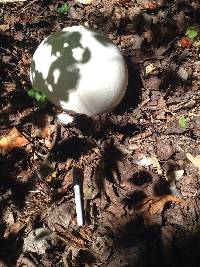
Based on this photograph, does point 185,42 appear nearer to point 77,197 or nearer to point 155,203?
point 155,203

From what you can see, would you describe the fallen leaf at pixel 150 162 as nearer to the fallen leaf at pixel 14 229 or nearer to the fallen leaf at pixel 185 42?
the fallen leaf at pixel 14 229

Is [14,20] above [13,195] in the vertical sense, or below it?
above

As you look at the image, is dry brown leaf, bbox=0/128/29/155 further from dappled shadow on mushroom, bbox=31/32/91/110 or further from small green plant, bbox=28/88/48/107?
dappled shadow on mushroom, bbox=31/32/91/110

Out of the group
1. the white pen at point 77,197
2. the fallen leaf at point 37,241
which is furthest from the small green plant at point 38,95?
the fallen leaf at point 37,241

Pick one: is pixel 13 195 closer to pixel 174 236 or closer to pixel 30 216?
pixel 30 216

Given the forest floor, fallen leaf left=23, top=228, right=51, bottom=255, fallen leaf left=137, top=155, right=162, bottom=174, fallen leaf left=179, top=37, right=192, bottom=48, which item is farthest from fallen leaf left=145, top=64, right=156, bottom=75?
fallen leaf left=23, top=228, right=51, bottom=255

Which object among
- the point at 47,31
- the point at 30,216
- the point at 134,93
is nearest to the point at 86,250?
the point at 30,216

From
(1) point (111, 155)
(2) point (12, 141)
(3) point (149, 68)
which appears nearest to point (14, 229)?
(2) point (12, 141)
